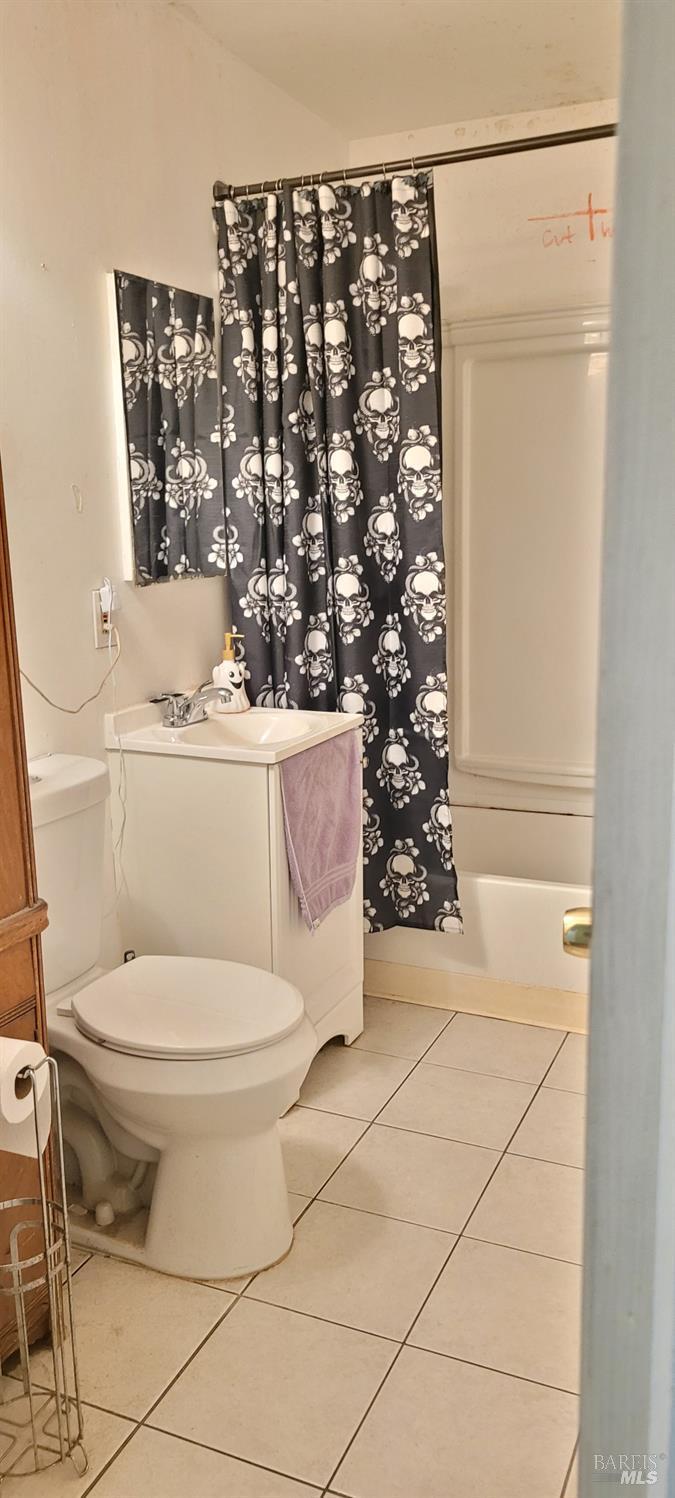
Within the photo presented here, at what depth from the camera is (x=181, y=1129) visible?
199cm

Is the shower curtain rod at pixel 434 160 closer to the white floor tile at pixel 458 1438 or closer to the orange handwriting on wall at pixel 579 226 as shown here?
the orange handwriting on wall at pixel 579 226

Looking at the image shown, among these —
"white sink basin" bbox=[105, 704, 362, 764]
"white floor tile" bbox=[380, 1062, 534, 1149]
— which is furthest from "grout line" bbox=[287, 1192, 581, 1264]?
"white sink basin" bbox=[105, 704, 362, 764]

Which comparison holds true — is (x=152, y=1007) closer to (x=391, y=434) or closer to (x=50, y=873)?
(x=50, y=873)

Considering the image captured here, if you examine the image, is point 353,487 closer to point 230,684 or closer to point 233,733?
point 230,684

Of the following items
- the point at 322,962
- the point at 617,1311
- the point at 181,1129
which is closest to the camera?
the point at 617,1311

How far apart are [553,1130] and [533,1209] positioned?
30 centimetres

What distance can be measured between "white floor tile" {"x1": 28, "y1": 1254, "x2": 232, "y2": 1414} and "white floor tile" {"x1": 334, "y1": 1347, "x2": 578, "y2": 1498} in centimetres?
34

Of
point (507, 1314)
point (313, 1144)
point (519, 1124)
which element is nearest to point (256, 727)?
point (313, 1144)

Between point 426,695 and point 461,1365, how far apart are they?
1.58m

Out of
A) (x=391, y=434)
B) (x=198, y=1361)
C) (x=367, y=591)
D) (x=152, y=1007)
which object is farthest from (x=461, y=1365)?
(x=391, y=434)

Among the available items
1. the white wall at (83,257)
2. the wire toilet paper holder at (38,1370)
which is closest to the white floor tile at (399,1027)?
the white wall at (83,257)

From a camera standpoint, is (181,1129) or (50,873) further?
(50,873)

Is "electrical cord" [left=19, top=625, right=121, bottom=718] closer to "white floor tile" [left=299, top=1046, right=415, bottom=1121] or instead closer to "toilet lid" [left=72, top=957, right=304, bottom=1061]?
"toilet lid" [left=72, top=957, right=304, bottom=1061]

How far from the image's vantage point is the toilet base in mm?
2023
